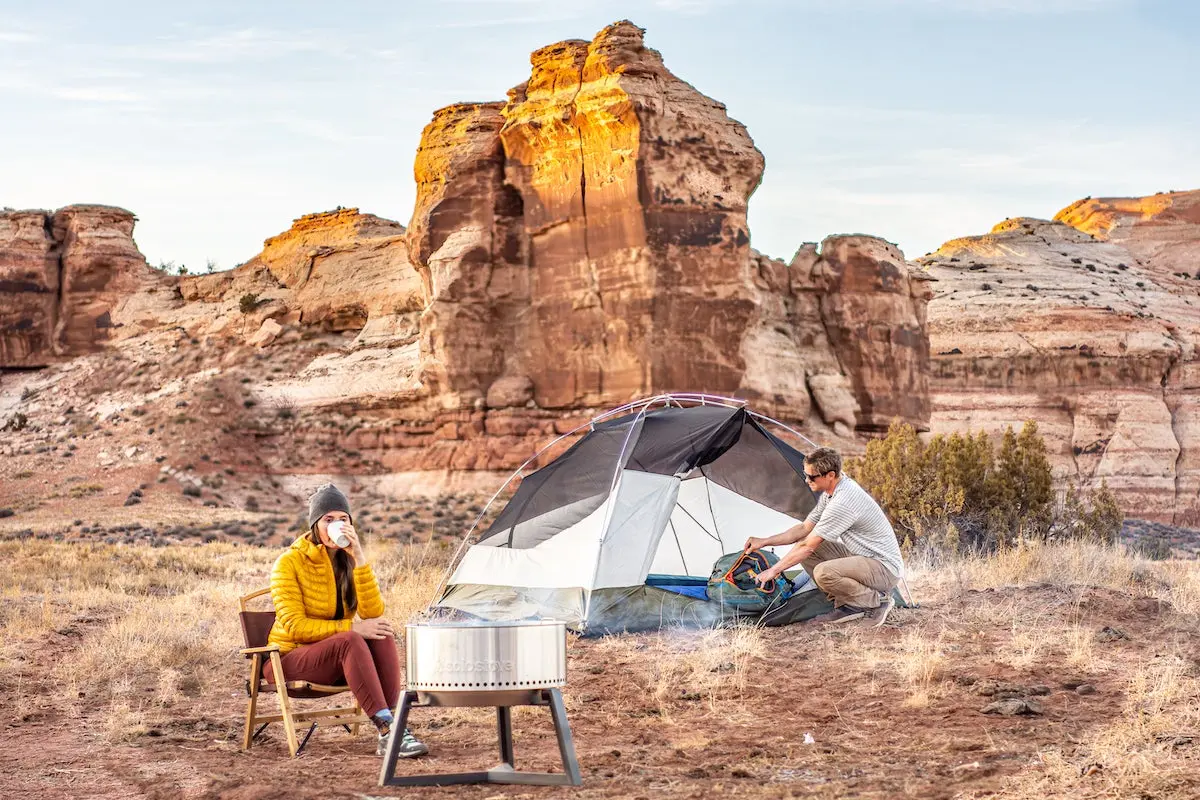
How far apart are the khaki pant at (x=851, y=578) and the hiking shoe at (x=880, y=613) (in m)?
0.08

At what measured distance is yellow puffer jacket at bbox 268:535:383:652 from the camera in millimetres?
6449

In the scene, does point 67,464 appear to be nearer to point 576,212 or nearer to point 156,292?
point 156,292

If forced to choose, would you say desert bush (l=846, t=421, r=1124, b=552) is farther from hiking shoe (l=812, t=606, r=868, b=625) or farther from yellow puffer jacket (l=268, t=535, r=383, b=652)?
yellow puffer jacket (l=268, t=535, r=383, b=652)

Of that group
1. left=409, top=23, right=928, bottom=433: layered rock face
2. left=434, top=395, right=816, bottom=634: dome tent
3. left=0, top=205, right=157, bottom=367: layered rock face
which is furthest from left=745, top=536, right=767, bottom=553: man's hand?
left=0, top=205, right=157, bottom=367: layered rock face

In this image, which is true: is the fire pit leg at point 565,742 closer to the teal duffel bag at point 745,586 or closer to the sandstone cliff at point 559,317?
the teal duffel bag at point 745,586

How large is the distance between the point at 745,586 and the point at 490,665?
18.3ft

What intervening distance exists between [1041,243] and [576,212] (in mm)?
36496

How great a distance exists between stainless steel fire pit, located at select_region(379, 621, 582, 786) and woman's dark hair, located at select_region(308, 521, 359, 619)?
1.28m

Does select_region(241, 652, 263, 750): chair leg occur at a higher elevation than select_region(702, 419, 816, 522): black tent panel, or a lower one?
lower

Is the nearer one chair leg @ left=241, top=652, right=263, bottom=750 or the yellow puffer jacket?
the yellow puffer jacket

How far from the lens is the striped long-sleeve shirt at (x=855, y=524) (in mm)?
9305

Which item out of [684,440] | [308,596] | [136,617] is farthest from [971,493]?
[308,596]

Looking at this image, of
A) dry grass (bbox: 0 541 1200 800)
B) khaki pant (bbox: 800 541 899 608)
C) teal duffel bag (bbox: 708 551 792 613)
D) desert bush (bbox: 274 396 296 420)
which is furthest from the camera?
desert bush (bbox: 274 396 296 420)

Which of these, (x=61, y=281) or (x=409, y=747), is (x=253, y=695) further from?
(x=61, y=281)
